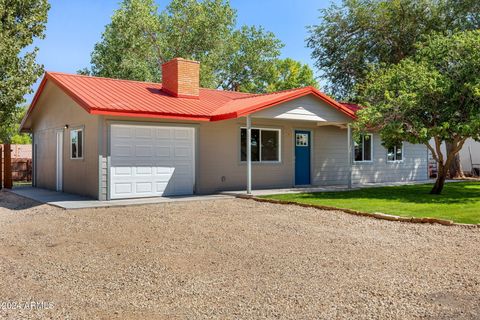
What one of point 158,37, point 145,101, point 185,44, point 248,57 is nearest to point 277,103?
point 145,101

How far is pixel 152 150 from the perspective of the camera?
1280 cm

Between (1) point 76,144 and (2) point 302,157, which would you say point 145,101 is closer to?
(1) point 76,144

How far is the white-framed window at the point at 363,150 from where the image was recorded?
1789cm

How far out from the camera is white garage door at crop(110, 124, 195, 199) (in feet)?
39.8

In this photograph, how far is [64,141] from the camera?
587 inches

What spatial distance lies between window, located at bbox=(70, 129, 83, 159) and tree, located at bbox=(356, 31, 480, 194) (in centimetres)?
885

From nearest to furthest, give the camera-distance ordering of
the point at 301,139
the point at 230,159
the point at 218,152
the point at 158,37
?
1. the point at 218,152
2. the point at 230,159
3. the point at 301,139
4. the point at 158,37

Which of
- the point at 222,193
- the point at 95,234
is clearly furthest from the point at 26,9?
the point at 95,234

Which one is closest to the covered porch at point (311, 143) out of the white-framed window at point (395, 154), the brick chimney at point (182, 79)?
the brick chimney at point (182, 79)

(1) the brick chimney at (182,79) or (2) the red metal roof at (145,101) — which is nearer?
(2) the red metal roof at (145,101)

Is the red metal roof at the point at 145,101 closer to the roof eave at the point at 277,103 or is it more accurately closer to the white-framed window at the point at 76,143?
the roof eave at the point at 277,103

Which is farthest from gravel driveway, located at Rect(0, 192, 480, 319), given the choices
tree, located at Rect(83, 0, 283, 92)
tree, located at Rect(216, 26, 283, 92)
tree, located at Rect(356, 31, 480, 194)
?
tree, located at Rect(216, 26, 283, 92)

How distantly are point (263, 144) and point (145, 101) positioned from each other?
452cm

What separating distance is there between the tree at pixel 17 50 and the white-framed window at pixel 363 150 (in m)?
14.0
